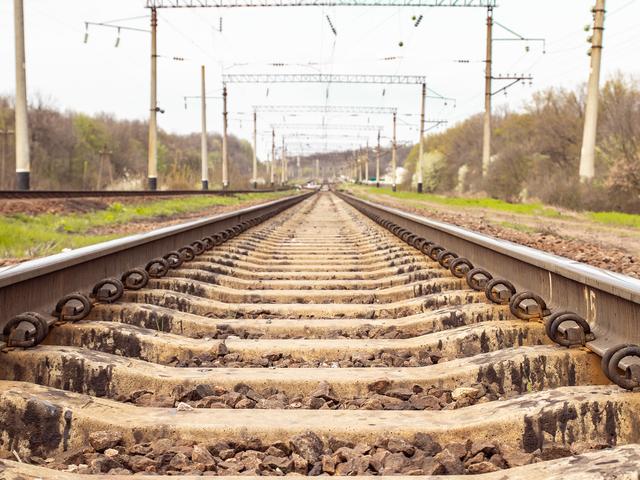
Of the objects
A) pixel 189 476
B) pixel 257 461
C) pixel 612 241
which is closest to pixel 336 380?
pixel 257 461

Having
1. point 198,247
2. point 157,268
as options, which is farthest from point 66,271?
point 198,247

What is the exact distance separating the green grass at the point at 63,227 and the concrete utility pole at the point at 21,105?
3516 millimetres

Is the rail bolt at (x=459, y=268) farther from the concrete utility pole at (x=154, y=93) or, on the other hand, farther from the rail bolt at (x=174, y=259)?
the concrete utility pole at (x=154, y=93)

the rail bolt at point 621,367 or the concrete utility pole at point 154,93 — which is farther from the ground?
the concrete utility pole at point 154,93

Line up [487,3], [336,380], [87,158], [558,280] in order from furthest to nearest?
[87,158] < [487,3] < [558,280] < [336,380]

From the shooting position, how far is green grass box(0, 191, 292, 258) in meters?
8.84

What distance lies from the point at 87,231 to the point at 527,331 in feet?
34.9

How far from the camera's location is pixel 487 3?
29.8m

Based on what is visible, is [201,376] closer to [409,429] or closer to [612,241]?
[409,429]

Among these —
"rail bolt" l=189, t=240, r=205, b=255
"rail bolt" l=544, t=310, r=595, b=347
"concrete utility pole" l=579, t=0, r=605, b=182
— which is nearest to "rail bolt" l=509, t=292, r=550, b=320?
"rail bolt" l=544, t=310, r=595, b=347

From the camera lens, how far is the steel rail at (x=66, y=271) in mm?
3133

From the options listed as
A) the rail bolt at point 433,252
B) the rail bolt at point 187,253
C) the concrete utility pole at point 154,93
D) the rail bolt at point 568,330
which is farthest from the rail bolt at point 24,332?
the concrete utility pole at point 154,93

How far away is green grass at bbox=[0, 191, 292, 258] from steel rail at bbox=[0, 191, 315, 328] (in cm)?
285

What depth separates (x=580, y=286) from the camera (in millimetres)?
3348
